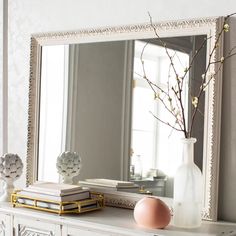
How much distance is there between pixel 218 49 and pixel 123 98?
55cm

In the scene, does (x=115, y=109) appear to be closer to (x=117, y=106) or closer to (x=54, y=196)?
(x=117, y=106)

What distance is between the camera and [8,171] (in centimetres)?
293

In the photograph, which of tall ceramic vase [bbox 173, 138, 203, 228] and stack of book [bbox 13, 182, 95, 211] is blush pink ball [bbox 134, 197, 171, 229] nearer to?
tall ceramic vase [bbox 173, 138, 203, 228]

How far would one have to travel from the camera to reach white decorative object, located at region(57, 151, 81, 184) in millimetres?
2943

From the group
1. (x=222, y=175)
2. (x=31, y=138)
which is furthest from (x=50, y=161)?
(x=222, y=175)

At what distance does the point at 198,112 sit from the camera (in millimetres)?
2541

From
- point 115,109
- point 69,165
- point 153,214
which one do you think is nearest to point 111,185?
point 69,165

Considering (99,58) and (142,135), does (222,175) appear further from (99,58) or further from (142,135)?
(99,58)

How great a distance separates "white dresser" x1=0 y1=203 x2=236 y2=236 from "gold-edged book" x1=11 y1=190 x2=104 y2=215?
0.10 feet

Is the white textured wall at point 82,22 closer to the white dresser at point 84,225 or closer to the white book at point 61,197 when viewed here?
the white dresser at point 84,225

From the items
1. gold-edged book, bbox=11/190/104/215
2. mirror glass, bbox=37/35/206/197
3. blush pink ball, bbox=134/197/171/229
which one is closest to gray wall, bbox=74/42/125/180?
mirror glass, bbox=37/35/206/197

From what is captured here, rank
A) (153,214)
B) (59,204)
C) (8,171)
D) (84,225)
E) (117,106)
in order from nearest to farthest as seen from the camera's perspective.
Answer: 1. (153,214)
2. (84,225)
3. (59,204)
4. (117,106)
5. (8,171)

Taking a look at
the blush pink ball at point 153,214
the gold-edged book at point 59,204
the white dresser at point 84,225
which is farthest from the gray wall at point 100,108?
the blush pink ball at point 153,214

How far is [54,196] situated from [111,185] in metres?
0.32
